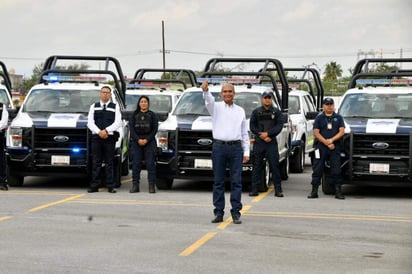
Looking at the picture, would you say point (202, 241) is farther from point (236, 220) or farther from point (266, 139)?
point (266, 139)

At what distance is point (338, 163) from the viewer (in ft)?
48.4

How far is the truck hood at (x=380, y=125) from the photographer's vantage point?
48.4ft

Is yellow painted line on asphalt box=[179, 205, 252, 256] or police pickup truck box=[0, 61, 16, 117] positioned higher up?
police pickup truck box=[0, 61, 16, 117]

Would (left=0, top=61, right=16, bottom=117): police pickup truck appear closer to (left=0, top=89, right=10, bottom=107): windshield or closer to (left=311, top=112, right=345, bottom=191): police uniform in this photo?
(left=0, top=89, right=10, bottom=107): windshield

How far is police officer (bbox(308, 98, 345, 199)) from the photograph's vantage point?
14.7m

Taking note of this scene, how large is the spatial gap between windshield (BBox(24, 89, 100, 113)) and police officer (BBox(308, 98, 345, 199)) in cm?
451

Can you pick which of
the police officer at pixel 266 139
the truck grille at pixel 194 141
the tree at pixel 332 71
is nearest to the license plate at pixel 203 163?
the truck grille at pixel 194 141

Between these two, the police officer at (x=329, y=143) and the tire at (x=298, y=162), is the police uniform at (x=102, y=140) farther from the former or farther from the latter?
the tire at (x=298, y=162)

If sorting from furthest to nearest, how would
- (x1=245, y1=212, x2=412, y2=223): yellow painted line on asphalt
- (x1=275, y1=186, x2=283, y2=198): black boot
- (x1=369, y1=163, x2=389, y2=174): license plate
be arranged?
(x1=275, y1=186, x2=283, y2=198): black boot
(x1=369, y1=163, x2=389, y2=174): license plate
(x1=245, y1=212, x2=412, y2=223): yellow painted line on asphalt

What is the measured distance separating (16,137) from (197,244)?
687cm

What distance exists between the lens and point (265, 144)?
15180 millimetres

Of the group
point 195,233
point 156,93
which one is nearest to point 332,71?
point 156,93

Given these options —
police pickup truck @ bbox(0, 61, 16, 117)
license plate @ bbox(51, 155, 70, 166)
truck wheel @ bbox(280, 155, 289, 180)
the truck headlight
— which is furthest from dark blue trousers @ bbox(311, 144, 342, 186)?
police pickup truck @ bbox(0, 61, 16, 117)

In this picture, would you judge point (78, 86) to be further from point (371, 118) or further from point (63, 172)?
point (371, 118)
